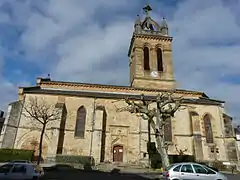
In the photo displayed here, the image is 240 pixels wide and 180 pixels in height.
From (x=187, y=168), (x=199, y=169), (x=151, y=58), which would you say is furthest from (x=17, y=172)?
(x=151, y=58)

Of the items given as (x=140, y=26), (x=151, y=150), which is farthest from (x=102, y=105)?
(x=140, y=26)

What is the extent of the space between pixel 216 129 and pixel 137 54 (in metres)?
16.6

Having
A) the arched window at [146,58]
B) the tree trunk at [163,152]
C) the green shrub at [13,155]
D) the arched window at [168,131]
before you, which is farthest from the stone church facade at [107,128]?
the tree trunk at [163,152]

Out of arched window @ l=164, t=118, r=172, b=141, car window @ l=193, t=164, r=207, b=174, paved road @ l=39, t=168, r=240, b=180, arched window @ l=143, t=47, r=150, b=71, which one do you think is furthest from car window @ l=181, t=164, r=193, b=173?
arched window @ l=143, t=47, r=150, b=71

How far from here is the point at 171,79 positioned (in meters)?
35.4

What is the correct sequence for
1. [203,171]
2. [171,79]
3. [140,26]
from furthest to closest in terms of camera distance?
[140,26] < [171,79] < [203,171]

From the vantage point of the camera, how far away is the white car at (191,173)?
1077 centimetres

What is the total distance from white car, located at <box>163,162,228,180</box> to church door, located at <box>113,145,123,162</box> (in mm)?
16165

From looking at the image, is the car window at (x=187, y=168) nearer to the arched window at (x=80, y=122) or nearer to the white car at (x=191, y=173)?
the white car at (x=191, y=173)

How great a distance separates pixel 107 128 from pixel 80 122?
11.6 ft

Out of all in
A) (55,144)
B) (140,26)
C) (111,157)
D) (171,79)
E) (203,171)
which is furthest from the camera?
(140,26)

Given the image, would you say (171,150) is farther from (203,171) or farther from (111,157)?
(203,171)

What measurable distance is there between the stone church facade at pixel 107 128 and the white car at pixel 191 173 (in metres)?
14.4

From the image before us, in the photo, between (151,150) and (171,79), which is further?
(171,79)
